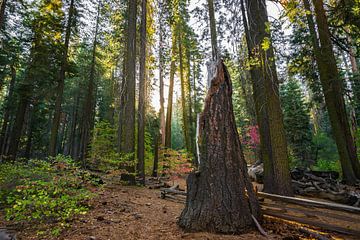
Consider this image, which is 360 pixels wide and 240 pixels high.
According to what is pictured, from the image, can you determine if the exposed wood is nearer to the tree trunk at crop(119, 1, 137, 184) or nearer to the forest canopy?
the forest canopy

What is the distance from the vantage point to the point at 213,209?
10.5 feet

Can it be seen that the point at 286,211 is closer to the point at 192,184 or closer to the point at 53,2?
the point at 192,184

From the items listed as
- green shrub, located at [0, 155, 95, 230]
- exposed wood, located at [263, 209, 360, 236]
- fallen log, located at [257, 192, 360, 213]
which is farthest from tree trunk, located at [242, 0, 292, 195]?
green shrub, located at [0, 155, 95, 230]

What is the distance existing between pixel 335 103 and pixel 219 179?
8631 mm

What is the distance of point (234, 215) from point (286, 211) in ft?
5.57

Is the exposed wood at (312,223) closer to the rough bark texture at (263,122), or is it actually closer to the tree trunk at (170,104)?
the rough bark texture at (263,122)

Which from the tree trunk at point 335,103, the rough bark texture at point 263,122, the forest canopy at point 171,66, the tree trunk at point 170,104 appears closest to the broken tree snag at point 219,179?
the forest canopy at point 171,66

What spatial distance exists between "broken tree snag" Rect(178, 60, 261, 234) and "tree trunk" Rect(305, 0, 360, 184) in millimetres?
7000

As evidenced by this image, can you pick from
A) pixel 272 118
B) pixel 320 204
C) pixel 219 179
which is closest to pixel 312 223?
pixel 320 204

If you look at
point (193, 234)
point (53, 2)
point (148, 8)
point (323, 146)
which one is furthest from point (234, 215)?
point (323, 146)

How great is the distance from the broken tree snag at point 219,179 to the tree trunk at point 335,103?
700 cm

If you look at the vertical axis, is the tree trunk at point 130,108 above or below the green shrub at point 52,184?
above

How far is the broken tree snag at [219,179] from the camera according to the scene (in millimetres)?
3148

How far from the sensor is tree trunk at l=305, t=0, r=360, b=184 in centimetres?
789
